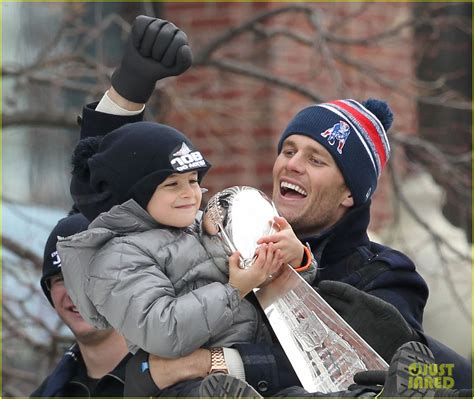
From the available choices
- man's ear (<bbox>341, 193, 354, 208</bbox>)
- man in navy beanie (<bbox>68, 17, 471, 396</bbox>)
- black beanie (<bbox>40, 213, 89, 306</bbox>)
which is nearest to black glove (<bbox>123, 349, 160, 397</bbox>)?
man in navy beanie (<bbox>68, 17, 471, 396</bbox>)

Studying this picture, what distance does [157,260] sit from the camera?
318 centimetres

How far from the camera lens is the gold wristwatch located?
3.13 metres

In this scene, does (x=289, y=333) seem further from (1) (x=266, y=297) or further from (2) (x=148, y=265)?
(2) (x=148, y=265)

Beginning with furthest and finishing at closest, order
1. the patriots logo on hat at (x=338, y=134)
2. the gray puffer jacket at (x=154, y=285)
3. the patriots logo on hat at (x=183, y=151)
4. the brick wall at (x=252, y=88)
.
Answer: the brick wall at (x=252, y=88) < the patriots logo on hat at (x=338, y=134) < the patriots logo on hat at (x=183, y=151) < the gray puffer jacket at (x=154, y=285)

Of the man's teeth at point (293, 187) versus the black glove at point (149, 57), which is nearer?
the black glove at point (149, 57)

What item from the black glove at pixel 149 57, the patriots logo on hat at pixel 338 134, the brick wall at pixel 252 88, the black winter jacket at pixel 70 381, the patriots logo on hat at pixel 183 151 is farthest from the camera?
the brick wall at pixel 252 88

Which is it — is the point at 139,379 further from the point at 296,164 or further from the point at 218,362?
the point at 296,164

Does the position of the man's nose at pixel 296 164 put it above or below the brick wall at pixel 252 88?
above

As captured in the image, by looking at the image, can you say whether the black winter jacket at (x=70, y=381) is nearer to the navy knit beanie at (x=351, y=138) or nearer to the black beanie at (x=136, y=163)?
the black beanie at (x=136, y=163)

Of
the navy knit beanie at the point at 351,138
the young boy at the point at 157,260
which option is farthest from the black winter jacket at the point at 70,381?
the navy knit beanie at the point at 351,138

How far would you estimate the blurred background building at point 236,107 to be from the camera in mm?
5758

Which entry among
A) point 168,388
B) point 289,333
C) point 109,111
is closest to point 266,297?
point 289,333

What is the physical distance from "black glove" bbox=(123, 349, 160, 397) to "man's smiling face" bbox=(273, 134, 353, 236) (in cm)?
62

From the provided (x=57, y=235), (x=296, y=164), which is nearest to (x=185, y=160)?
(x=296, y=164)
